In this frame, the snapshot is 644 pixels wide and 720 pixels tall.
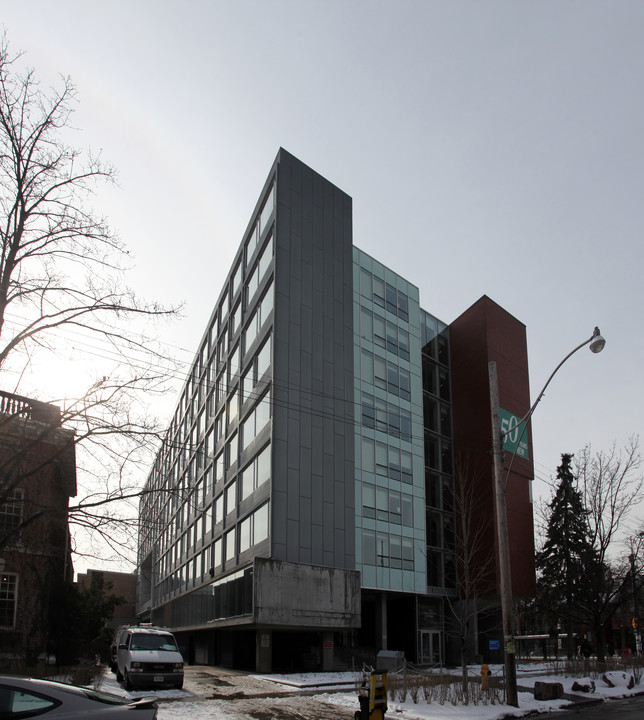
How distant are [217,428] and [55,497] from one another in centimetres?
2673

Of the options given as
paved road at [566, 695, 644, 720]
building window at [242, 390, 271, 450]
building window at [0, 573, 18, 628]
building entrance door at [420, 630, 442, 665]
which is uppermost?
building window at [242, 390, 271, 450]

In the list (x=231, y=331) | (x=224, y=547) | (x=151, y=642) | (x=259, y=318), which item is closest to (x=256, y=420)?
(x=259, y=318)

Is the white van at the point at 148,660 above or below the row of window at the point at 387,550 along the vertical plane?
below

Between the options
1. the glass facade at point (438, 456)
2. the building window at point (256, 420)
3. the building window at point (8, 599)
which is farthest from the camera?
the glass facade at point (438, 456)

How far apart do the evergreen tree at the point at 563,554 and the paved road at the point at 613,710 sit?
82.4 feet

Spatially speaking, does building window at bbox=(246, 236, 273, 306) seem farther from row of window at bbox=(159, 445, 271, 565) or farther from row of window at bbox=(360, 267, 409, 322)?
row of window at bbox=(159, 445, 271, 565)

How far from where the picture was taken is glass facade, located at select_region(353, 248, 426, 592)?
38406 mm

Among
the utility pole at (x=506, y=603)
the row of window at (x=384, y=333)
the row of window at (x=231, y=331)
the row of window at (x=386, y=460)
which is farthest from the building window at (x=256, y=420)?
the utility pole at (x=506, y=603)

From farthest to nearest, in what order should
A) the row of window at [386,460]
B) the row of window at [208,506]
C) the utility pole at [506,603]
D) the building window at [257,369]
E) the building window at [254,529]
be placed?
the row of window at [386,460] → the building window at [257,369] → the row of window at [208,506] → the building window at [254,529] → the utility pole at [506,603]

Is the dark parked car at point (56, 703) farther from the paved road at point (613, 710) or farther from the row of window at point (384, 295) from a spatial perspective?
the row of window at point (384, 295)

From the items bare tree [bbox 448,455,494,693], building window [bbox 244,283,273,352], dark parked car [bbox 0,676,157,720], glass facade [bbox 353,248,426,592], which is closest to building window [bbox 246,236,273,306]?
building window [bbox 244,283,273,352]

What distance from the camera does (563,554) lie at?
151ft

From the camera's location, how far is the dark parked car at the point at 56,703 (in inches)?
279

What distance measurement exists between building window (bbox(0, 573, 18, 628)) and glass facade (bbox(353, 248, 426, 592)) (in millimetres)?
18852
